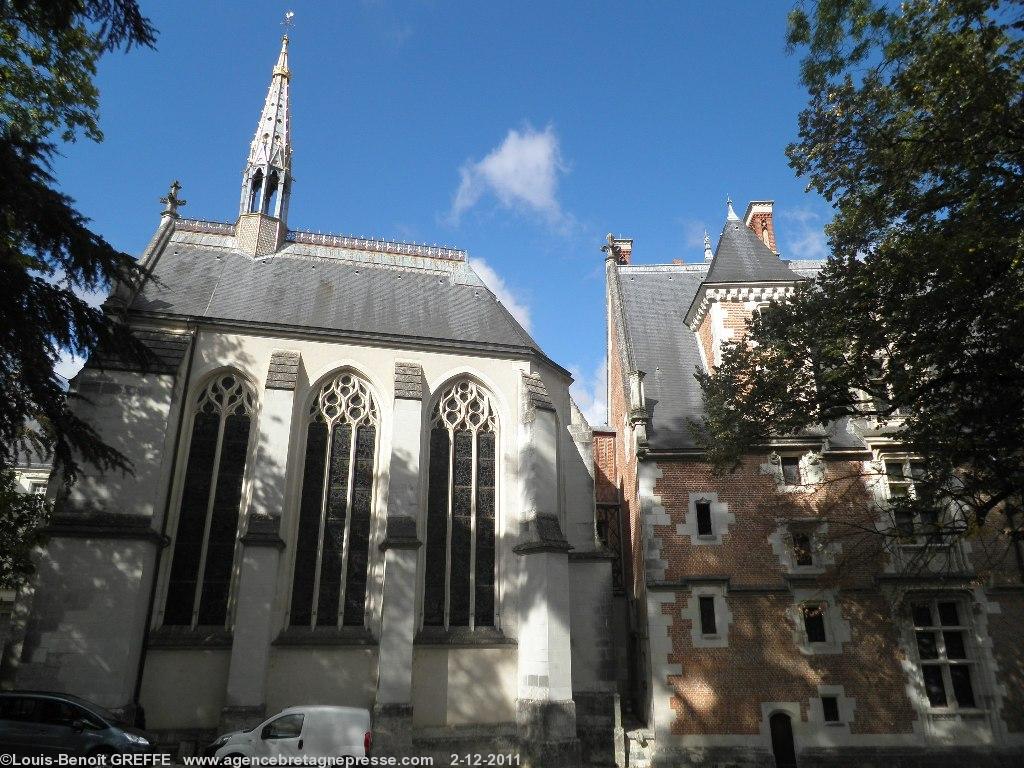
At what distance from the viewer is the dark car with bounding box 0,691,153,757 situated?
9477 millimetres

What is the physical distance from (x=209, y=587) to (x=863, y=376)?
12393mm

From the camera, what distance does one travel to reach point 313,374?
15.0 m

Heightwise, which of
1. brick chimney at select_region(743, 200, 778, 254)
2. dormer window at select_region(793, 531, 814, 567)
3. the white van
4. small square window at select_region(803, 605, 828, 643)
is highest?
brick chimney at select_region(743, 200, 778, 254)

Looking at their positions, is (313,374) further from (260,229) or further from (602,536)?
(602,536)

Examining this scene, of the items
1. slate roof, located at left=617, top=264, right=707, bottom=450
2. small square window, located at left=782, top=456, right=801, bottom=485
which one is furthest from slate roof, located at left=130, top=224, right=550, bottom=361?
small square window, located at left=782, top=456, right=801, bottom=485

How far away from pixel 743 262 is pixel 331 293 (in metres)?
11.5

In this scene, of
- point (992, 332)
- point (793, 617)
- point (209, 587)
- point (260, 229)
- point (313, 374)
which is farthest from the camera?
point (260, 229)

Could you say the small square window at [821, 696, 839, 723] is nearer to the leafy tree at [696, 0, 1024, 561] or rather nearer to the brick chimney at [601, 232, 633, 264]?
the leafy tree at [696, 0, 1024, 561]

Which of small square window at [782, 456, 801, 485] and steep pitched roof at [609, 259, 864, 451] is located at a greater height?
steep pitched roof at [609, 259, 864, 451]

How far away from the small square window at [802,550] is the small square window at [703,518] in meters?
1.83

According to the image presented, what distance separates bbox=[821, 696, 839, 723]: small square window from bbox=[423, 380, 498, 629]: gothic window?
6.99 m

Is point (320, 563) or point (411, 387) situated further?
point (411, 387)

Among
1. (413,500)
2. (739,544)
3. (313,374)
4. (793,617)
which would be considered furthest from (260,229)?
(793,617)

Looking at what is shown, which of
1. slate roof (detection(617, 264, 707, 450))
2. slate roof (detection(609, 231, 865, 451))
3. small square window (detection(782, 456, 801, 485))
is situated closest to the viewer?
small square window (detection(782, 456, 801, 485))
